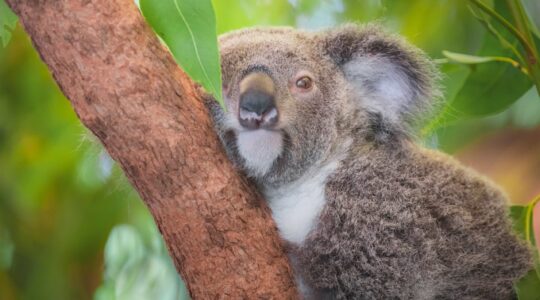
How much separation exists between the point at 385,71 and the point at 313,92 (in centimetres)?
30

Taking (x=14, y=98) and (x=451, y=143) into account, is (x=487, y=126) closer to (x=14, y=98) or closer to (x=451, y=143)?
→ (x=451, y=143)

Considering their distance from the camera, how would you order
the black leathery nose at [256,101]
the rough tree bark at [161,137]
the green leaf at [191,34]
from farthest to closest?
the black leathery nose at [256,101] → the rough tree bark at [161,137] → the green leaf at [191,34]

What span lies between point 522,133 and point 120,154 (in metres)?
2.89

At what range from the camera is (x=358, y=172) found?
6.41 ft

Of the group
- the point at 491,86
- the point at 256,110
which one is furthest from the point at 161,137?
the point at 491,86

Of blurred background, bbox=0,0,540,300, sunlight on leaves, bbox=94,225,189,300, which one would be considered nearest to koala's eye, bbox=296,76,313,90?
blurred background, bbox=0,0,540,300

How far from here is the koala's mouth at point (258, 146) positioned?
185 centimetres

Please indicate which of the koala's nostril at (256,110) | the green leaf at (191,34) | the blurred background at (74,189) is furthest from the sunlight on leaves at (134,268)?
the green leaf at (191,34)

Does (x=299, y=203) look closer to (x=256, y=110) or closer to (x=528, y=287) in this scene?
(x=256, y=110)

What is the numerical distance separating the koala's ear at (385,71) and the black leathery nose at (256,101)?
437mm

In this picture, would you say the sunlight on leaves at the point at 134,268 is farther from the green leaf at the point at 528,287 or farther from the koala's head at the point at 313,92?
the green leaf at the point at 528,287

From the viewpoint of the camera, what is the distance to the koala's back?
5.98 ft

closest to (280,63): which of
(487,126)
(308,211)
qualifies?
(308,211)

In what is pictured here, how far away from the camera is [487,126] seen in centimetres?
384
